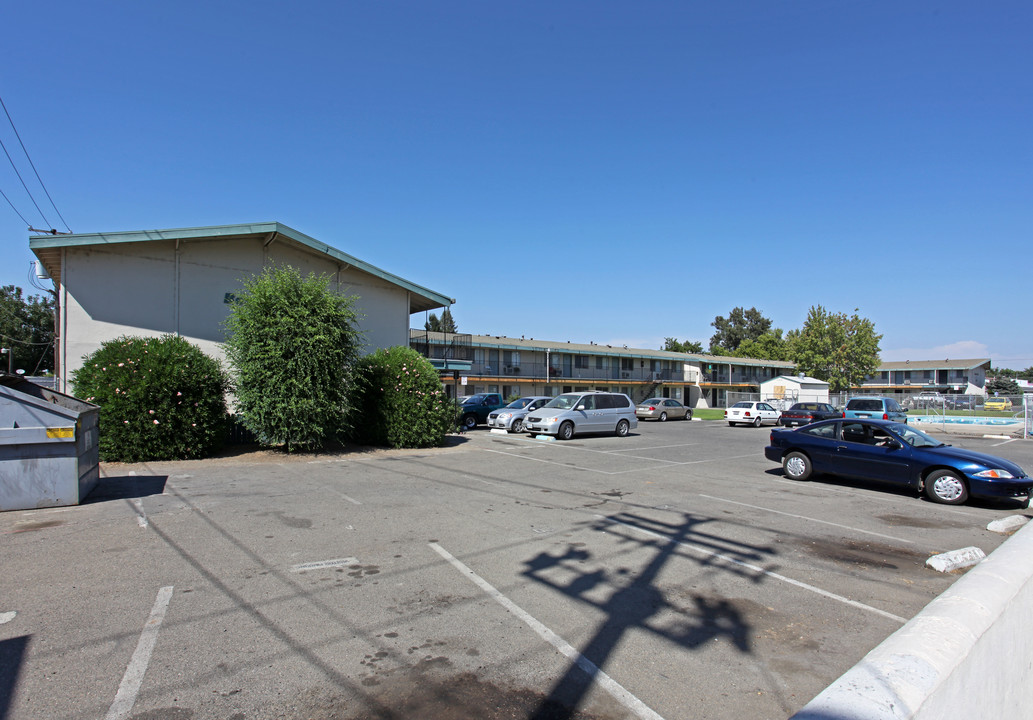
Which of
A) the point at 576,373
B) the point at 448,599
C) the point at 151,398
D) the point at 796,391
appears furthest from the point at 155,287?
the point at 796,391

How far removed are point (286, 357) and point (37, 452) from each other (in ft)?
21.3

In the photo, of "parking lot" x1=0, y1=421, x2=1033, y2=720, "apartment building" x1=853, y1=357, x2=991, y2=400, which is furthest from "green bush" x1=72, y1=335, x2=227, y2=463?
"apartment building" x1=853, y1=357, x2=991, y2=400

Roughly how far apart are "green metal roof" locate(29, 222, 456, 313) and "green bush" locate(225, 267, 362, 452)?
3848 mm

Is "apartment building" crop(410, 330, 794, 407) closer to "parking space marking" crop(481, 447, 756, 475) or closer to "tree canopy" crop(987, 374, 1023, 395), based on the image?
"parking space marking" crop(481, 447, 756, 475)

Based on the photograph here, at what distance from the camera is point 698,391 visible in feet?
203

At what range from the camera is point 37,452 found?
7887 mm

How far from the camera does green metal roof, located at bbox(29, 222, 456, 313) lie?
14.9 metres

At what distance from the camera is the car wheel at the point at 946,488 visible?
10000 millimetres

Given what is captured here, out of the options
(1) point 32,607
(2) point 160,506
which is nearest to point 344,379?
(2) point 160,506

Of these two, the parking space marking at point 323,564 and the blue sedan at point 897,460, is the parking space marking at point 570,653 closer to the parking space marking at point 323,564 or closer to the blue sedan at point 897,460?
the parking space marking at point 323,564

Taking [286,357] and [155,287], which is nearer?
[286,357]

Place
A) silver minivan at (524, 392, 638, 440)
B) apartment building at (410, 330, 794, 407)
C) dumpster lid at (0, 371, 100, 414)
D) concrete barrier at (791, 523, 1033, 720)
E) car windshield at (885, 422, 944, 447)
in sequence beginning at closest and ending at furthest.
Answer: concrete barrier at (791, 523, 1033, 720) → dumpster lid at (0, 371, 100, 414) → car windshield at (885, 422, 944, 447) → silver minivan at (524, 392, 638, 440) → apartment building at (410, 330, 794, 407)

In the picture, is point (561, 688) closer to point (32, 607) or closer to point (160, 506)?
point (32, 607)

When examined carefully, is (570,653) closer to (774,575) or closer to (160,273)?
(774,575)
